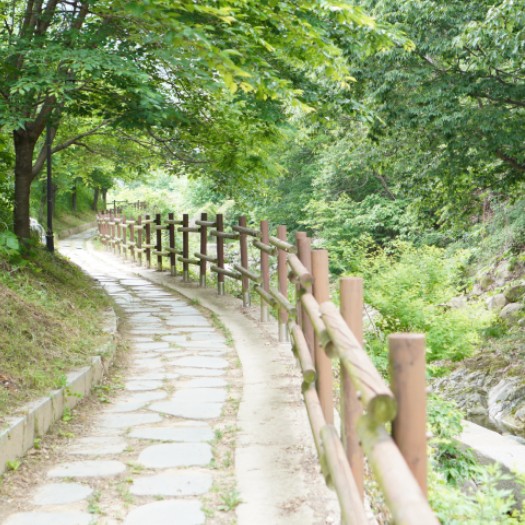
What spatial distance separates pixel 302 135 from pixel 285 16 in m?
5.54

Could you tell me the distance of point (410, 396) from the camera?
5.51 ft

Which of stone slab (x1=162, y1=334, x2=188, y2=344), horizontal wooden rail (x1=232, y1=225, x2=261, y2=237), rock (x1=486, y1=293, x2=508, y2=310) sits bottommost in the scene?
rock (x1=486, y1=293, x2=508, y2=310)

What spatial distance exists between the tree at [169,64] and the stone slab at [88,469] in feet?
8.52

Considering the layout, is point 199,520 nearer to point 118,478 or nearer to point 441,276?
point 118,478

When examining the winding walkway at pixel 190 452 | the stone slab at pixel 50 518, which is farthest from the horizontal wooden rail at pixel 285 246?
the stone slab at pixel 50 518

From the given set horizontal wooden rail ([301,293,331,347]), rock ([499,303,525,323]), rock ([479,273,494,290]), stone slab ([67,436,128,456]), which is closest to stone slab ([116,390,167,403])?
stone slab ([67,436,128,456])

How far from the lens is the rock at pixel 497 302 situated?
14.0 m

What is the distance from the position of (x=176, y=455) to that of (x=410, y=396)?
8.25 feet

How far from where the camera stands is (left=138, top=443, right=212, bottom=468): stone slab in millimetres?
3795

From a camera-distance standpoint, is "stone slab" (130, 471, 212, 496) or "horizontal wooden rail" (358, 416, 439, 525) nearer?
"horizontal wooden rail" (358, 416, 439, 525)

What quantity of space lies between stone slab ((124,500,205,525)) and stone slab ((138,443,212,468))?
508 millimetres

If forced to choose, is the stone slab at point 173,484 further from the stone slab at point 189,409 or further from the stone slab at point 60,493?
the stone slab at point 189,409

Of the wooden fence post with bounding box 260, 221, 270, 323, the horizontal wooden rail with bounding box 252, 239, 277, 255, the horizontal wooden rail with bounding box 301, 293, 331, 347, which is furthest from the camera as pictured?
the wooden fence post with bounding box 260, 221, 270, 323

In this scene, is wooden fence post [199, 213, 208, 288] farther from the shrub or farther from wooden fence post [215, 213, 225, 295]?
the shrub
